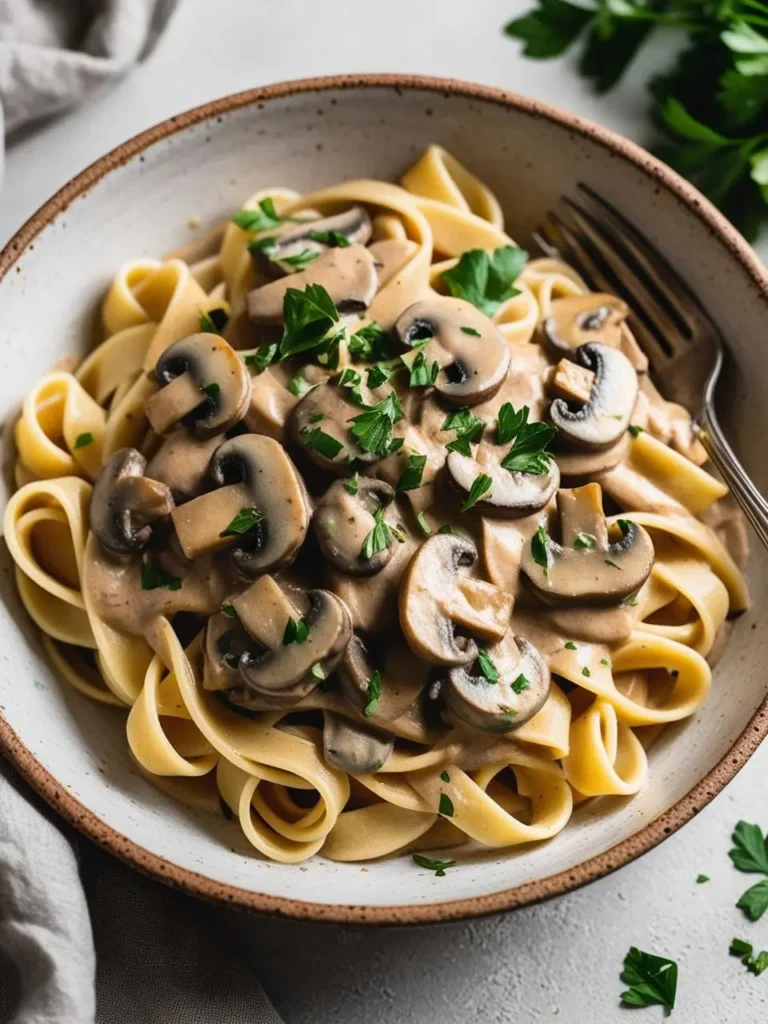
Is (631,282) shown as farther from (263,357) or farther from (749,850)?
(749,850)

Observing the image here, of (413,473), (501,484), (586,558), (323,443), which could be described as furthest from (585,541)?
(323,443)

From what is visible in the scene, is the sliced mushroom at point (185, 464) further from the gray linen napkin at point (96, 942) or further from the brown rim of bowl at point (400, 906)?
the gray linen napkin at point (96, 942)

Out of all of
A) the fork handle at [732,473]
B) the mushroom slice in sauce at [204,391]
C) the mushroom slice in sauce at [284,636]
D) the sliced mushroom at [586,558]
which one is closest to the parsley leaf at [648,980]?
the sliced mushroom at [586,558]

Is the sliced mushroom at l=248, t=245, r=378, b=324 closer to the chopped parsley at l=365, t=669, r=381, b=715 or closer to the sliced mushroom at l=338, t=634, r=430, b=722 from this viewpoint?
the sliced mushroom at l=338, t=634, r=430, b=722

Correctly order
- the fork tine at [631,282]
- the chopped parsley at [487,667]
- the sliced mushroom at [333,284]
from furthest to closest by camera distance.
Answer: the fork tine at [631,282]
the sliced mushroom at [333,284]
the chopped parsley at [487,667]

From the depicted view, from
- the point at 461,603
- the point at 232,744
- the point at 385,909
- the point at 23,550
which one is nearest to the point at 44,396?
the point at 23,550

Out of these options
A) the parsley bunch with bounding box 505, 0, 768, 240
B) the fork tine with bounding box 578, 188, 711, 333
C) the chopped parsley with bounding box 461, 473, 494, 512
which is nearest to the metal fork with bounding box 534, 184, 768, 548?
the fork tine with bounding box 578, 188, 711, 333
